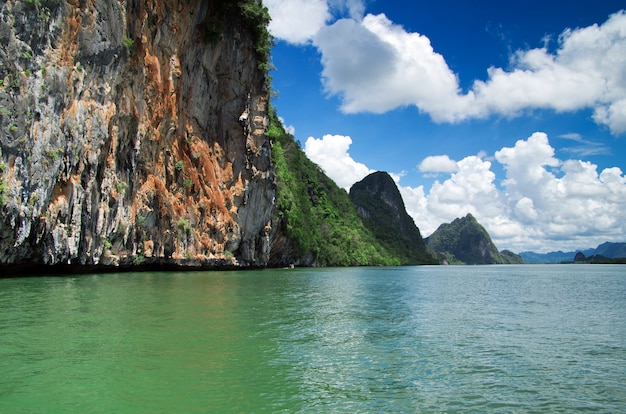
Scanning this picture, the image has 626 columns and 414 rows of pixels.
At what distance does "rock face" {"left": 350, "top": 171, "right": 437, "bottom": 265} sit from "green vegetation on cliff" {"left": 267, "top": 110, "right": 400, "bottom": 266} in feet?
42.5

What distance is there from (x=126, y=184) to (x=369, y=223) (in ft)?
344

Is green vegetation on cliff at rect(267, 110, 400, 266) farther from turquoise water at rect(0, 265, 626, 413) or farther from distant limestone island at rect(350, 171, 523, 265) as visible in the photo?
turquoise water at rect(0, 265, 626, 413)

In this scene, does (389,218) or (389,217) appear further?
(389,217)

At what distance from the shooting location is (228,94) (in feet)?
142

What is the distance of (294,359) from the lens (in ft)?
27.0

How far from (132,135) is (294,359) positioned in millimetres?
25825

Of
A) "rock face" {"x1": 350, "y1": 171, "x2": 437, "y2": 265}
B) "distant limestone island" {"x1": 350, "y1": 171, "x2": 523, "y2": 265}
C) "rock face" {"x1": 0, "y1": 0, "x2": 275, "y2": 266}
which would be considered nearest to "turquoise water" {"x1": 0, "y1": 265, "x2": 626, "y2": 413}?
"rock face" {"x1": 0, "y1": 0, "x2": 275, "y2": 266}

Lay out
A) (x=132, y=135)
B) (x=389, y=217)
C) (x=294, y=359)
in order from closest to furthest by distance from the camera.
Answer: (x=294, y=359)
(x=132, y=135)
(x=389, y=217)

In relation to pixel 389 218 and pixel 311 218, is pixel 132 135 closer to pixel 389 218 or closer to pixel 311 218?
pixel 311 218

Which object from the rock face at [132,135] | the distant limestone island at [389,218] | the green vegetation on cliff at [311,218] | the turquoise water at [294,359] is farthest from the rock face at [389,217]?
the turquoise water at [294,359]

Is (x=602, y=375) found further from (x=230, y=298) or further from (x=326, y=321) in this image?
(x=230, y=298)

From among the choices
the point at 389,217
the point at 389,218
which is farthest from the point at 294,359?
the point at 389,217

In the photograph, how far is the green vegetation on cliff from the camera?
5866cm

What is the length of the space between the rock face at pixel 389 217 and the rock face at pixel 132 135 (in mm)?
83623
